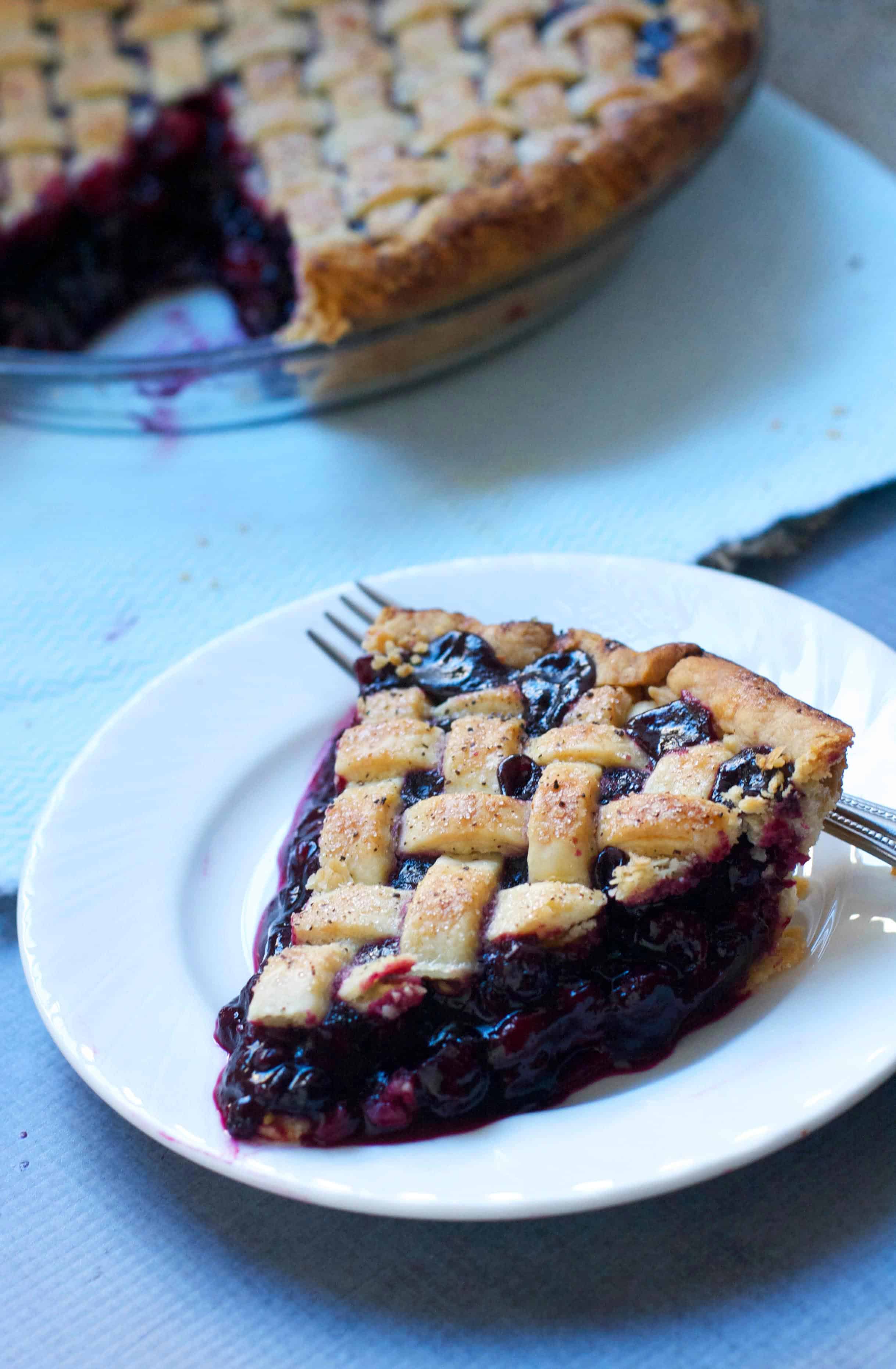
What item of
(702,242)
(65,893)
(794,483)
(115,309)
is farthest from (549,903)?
(115,309)

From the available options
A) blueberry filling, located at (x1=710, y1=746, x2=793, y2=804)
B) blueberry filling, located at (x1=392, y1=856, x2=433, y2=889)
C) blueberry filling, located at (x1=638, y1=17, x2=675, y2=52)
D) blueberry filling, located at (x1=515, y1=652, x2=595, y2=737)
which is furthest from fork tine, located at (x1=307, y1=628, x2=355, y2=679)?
blueberry filling, located at (x1=638, y1=17, x2=675, y2=52)

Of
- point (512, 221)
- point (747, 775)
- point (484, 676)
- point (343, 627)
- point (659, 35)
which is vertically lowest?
point (343, 627)

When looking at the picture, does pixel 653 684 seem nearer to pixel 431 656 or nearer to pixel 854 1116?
pixel 431 656

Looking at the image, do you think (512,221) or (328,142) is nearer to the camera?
(512,221)

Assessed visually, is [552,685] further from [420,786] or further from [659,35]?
[659,35]

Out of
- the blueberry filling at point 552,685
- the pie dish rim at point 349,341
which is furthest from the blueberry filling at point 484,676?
the pie dish rim at point 349,341

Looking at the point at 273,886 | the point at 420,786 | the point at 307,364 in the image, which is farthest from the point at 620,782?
the point at 307,364

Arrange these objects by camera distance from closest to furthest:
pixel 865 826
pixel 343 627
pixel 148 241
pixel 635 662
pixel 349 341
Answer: pixel 865 826
pixel 635 662
pixel 343 627
pixel 349 341
pixel 148 241

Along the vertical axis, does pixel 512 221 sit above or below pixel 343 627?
above
